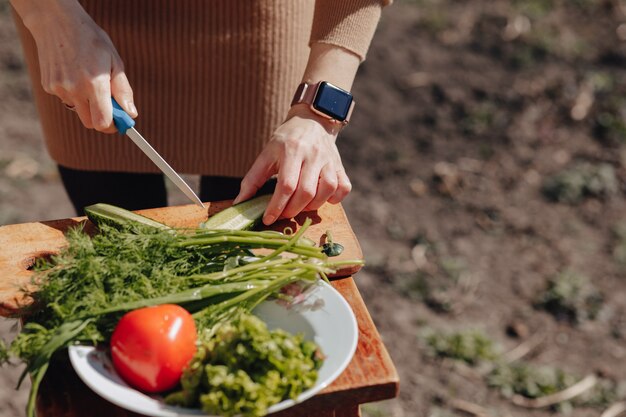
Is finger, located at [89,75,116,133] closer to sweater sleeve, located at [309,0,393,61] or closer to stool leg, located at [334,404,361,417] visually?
sweater sleeve, located at [309,0,393,61]

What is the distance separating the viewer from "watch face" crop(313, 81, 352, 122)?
2.07 meters

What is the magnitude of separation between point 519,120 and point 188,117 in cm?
284

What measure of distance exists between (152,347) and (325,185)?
762mm

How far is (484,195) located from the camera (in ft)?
13.9

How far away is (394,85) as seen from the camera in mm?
4930

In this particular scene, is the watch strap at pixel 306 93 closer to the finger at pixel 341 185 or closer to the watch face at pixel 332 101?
the watch face at pixel 332 101

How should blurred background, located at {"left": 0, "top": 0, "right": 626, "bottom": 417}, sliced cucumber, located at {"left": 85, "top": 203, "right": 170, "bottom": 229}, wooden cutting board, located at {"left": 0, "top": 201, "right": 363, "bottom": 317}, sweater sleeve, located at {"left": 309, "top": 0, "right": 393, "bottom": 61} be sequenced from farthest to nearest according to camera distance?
blurred background, located at {"left": 0, "top": 0, "right": 626, "bottom": 417}
sweater sleeve, located at {"left": 309, "top": 0, "right": 393, "bottom": 61}
sliced cucumber, located at {"left": 85, "top": 203, "right": 170, "bottom": 229}
wooden cutting board, located at {"left": 0, "top": 201, "right": 363, "bottom": 317}

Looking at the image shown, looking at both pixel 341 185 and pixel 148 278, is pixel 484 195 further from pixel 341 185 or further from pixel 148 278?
pixel 148 278

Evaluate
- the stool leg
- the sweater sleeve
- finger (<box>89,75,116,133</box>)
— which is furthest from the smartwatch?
the stool leg

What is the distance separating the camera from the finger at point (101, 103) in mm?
1802

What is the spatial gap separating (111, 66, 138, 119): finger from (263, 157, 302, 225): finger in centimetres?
42

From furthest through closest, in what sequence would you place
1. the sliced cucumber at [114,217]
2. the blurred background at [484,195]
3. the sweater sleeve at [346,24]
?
1. the blurred background at [484,195]
2. the sweater sleeve at [346,24]
3. the sliced cucumber at [114,217]

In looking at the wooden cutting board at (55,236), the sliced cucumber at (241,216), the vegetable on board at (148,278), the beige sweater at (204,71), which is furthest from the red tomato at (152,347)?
the beige sweater at (204,71)

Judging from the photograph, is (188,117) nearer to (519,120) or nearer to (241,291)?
(241,291)
